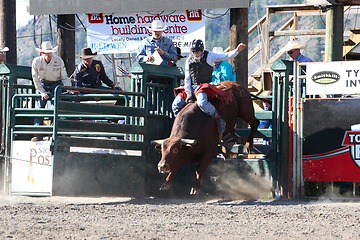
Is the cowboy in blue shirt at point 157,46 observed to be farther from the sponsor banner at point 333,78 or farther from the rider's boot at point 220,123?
the sponsor banner at point 333,78

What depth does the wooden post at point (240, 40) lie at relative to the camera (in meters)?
11.4

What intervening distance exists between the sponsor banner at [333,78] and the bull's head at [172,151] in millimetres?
2183

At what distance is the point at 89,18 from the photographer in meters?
13.8

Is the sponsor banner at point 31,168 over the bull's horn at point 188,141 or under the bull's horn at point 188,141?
under

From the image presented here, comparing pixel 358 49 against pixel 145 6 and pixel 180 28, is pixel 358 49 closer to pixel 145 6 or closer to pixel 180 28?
pixel 180 28

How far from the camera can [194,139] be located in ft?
25.0

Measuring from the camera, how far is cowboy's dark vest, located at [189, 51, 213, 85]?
8180 mm

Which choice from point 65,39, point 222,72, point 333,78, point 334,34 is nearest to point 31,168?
point 222,72

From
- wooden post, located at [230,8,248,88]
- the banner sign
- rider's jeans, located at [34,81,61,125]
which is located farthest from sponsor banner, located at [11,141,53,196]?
wooden post, located at [230,8,248,88]

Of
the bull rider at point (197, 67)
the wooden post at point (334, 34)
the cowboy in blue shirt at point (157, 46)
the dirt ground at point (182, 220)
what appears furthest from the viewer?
the wooden post at point (334, 34)

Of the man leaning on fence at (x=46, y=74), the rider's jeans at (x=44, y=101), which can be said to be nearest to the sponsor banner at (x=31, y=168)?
the man leaning on fence at (x=46, y=74)

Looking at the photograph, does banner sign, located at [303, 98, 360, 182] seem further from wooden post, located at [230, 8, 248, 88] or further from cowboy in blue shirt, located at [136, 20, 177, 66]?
Result: wooden post, located at [230, 8, 248, 88]

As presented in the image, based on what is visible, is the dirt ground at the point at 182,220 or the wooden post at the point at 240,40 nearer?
the dirt ground at the point at 182,220

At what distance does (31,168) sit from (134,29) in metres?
5.88
